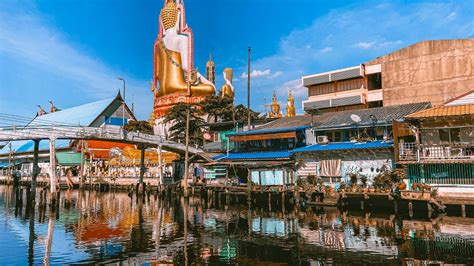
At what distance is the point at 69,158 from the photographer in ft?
211

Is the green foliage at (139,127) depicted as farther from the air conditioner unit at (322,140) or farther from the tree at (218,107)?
Result: the air conditioner unit at (322,140)

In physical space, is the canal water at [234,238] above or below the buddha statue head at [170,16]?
below

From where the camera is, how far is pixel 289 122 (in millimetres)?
42281

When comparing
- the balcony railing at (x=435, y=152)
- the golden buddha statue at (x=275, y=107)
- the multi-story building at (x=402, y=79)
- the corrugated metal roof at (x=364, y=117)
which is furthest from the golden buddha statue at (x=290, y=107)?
the balcony railing at (x=435, y=152)

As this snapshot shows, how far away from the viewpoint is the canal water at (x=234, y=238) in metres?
15.8

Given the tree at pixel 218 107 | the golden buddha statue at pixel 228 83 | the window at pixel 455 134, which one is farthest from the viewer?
the golden buddha statue at pixel 228 83

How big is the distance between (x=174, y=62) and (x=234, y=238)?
54856mm

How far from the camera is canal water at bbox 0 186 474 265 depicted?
51.8 feet

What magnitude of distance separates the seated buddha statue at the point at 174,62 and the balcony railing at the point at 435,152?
44.3 m

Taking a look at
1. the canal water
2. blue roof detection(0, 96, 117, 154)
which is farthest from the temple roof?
the canal water

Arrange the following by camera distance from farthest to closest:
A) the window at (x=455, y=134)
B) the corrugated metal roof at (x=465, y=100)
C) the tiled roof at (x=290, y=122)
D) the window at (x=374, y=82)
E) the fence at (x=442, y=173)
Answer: the window at (x=374, y=82), the tiled roof at (x=290, y=122), the corrugated metal roof at (x=465, y=100), the window at (x=455, y=134), the fence at (x=442, y=173)

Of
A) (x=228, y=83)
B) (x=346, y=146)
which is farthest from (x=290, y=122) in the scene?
(x=228, y=83)

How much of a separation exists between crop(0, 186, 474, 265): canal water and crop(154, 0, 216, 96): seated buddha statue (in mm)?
40493

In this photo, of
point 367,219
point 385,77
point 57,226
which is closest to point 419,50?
point 385,77
